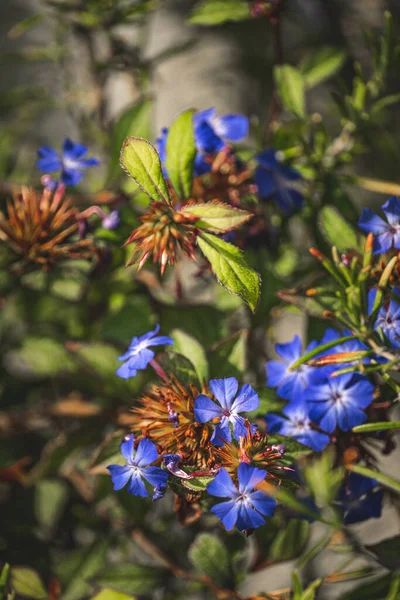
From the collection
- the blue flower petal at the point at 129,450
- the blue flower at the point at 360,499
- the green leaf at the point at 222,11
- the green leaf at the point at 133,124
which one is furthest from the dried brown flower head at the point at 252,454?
the green leaf at the point at 222,11

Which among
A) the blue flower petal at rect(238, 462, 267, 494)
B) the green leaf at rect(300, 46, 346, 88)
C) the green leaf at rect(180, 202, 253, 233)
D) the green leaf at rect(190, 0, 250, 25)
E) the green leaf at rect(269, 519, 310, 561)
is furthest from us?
the green leaf at rect(300, 46, 346, 88)

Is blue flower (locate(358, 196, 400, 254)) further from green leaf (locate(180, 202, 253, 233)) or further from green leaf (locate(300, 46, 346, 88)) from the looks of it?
green leaf (locate(300, 46, 346, 88))

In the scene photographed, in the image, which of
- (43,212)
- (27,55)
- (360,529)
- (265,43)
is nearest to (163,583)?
(360,529)

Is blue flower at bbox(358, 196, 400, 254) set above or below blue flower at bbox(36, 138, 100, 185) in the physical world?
below

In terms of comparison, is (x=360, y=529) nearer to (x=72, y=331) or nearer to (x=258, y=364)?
(x=258, y=364)

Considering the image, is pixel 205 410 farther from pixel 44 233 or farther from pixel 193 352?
pixel 44 233

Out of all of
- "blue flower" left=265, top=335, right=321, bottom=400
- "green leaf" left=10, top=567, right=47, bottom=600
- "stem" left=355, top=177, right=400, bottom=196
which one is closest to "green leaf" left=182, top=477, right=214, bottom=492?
"blue flower" left=265, top=335, right=321, bottom=400
